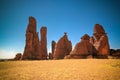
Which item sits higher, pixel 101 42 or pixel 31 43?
pixel 31 43

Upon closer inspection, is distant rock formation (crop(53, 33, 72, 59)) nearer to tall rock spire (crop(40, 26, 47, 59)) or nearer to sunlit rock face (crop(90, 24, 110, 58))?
sunlit rock face (crop(90, 24, 110, 58))

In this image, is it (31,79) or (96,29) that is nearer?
(31,79)

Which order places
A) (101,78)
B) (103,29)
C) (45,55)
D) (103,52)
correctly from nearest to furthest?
(101,78)
(103,52)
(103,29)
(45,55)

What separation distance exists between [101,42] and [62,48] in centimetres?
1403

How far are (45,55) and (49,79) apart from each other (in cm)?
7265

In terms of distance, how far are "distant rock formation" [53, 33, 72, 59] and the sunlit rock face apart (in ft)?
34.7

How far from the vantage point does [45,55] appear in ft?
276

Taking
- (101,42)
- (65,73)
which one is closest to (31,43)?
(101,42)

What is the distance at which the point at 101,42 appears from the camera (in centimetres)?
4666

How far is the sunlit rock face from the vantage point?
45500 mm

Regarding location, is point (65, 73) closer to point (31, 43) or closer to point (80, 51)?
point (80, 51)

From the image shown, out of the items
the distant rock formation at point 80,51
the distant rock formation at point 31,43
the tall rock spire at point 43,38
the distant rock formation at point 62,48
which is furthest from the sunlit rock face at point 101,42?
the tall rock spire at point 43,38

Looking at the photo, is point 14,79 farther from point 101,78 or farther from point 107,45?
point 107,45

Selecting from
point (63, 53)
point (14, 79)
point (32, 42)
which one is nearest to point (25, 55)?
point (32, 42)
